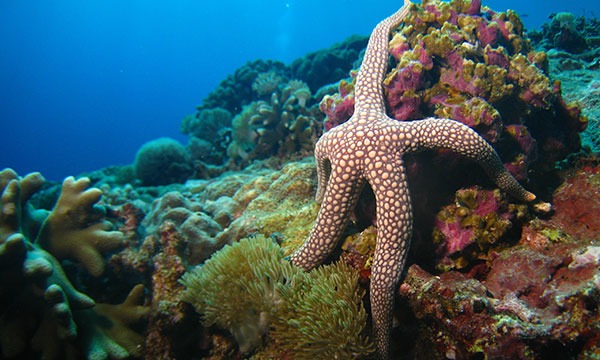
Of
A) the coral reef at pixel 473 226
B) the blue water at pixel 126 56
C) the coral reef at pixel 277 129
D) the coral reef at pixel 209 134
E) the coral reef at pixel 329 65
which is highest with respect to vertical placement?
the blue water at pixel 126 56

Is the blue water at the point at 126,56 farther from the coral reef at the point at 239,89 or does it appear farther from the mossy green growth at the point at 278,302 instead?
the mossy green growth at the point at 278,302

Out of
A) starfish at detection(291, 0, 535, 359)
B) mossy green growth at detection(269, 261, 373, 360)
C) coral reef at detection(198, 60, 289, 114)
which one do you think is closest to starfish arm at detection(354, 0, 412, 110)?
starfish at detection(291, 0, 535, 359)

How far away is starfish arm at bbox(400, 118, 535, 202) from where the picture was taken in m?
3.12

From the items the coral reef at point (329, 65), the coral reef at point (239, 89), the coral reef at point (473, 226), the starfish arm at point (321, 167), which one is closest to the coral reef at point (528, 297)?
the coral reef at point (473, 226)

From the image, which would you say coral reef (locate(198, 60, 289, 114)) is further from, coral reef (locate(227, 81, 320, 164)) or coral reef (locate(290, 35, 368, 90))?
coral reef (locate(227, 81, 320, 164))

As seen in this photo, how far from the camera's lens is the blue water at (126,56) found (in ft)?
376

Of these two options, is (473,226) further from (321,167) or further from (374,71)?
(374,71)

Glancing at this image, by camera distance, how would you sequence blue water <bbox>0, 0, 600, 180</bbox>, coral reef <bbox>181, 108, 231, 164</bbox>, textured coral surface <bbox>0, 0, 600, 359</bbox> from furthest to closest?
blue water <bbox>0, 0, 600, 180</bbox>, coral reef <bbox>181, 108, 231, 164</bbox>, textured coral surface <bbox>0, 0, 600, 359</bbox>

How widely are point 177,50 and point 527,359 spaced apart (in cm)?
18078

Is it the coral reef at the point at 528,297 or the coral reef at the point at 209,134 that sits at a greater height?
the coral reef at the point at 209,134

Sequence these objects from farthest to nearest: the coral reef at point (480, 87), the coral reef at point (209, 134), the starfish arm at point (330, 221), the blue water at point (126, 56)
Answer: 1. the blue water at point (126, 56)
2. the coral reef at point (209, 134)
3. the coral reef at point (480, 87)
4. the starfish arm at point (330, 221)

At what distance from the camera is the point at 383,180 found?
315cm

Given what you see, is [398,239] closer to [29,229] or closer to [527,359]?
[527,359]

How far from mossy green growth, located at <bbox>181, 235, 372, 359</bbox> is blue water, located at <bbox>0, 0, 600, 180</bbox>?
406 ft
